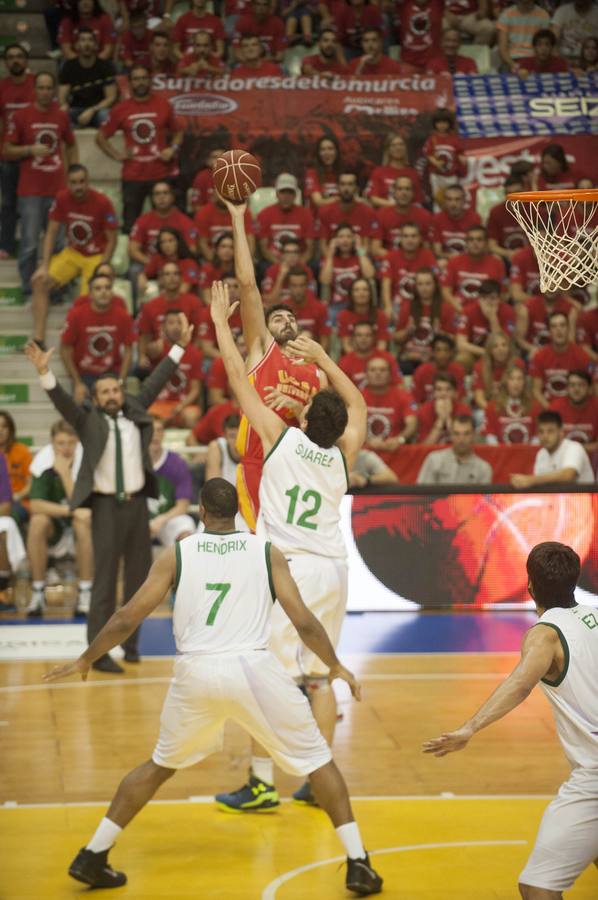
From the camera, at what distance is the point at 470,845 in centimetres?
672

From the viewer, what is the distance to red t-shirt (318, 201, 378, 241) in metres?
15.7

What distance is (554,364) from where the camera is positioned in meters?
14.3

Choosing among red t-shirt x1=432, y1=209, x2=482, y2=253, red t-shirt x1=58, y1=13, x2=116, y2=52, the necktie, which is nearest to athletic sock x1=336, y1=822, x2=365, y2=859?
the necktie

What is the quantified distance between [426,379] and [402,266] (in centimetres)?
179

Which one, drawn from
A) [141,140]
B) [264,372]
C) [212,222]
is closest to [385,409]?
[212,222]

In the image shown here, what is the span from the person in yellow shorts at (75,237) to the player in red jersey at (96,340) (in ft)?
3.47

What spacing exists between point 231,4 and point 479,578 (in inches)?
362

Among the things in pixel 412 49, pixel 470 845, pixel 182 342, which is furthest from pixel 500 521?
pixel 412 49

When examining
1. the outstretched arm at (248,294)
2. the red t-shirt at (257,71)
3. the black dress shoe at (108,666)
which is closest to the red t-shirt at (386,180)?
the red t-shirt at (257,71)

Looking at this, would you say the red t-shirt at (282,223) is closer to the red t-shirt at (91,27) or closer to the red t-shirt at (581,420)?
the red t-shirt at (91,27)

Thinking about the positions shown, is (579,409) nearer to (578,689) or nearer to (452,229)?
(452,229)

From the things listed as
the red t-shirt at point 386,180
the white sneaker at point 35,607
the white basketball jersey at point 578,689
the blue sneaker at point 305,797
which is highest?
the white basketball jersey at point 578,689

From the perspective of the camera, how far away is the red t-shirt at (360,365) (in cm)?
1375

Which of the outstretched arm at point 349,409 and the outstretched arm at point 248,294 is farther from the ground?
the outstretched arm at point 248,294
